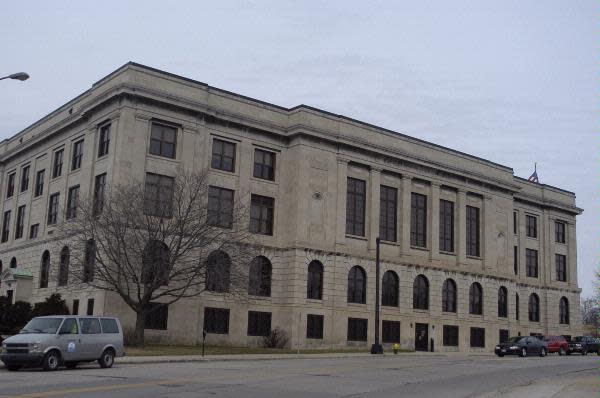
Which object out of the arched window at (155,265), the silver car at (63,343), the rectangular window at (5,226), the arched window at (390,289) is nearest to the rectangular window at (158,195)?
the arched window at (155,265)

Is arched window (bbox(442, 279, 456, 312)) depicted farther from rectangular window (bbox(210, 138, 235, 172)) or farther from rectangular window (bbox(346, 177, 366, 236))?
rectangular window (bbox(210, 138, 235, 172))

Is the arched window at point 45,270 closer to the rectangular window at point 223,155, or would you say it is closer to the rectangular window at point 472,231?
the rectangular window at point 223,155

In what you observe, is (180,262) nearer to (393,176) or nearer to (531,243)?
(393,176)

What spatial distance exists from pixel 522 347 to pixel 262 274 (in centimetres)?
1905

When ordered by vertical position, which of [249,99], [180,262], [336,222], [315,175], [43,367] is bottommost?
[43,367]

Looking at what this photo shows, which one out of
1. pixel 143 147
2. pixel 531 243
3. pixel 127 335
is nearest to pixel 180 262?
pixel 127 335

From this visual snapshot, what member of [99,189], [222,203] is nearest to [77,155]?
[99,189]

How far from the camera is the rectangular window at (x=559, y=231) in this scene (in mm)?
81250

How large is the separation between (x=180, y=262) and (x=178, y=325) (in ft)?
18.6

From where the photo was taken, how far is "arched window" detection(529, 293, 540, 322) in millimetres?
75938

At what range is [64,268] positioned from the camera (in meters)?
48.1

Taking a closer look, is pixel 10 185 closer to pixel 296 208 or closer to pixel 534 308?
pixel 296 208

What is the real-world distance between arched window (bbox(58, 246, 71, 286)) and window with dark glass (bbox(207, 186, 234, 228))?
9.96 metres

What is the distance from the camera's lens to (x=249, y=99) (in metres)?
55.0
